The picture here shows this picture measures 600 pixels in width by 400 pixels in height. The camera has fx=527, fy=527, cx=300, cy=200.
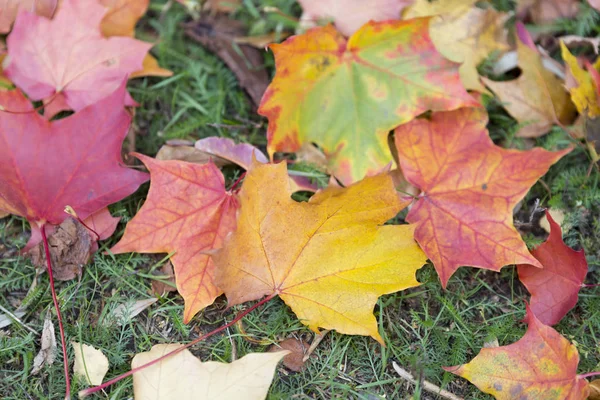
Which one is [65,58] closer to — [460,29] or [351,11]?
[351,11]

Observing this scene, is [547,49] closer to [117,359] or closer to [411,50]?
[411,50]

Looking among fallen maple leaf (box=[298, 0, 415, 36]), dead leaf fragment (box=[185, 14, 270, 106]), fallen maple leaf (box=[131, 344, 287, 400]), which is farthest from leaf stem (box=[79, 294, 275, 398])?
fallen maple leaf (box=[298, 0, 415, 36])

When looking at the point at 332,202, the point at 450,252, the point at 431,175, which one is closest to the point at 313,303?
the point at 332,202

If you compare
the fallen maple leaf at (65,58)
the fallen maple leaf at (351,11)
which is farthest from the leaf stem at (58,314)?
the fallen maple leaf at (351,11)

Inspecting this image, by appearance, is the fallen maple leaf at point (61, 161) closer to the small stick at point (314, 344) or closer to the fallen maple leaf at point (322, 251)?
the fallen maple leaf at point (322, 251)

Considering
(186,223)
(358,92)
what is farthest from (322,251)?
(358,92)

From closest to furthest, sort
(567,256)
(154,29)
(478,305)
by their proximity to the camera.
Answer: (567,256)
(478,305)
(154,29)

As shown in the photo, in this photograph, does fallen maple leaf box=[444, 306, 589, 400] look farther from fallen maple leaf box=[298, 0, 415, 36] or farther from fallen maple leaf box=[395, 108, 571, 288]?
fallen maple leaf box=[298, 0, 415, 36]
